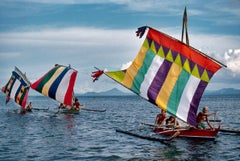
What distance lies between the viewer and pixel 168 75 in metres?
27.3

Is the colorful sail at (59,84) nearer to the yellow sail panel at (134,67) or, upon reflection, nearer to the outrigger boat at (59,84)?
the outrigger boat at (59,84)

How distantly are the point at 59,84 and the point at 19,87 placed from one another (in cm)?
1001

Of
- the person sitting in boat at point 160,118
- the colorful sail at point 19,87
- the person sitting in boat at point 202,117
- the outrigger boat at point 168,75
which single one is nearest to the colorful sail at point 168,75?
the outrigger boat at point 168,75

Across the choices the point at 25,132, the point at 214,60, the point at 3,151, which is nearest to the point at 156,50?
the point at 214,60

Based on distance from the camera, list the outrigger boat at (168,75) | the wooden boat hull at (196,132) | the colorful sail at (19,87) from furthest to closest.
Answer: the colorful sail at (19,87) → the wooden boat hull at (196,132) → the outrigger boat at (168,75)

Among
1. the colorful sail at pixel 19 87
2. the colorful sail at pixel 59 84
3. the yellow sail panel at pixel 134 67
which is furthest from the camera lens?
the colorful sail at pixel 19 87

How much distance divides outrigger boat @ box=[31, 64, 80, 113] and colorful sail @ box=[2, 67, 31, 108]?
201 inches

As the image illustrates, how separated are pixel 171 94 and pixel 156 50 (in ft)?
11.8

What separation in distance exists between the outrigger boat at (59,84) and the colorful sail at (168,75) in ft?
77.5

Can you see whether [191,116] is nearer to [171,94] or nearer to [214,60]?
[171,94]

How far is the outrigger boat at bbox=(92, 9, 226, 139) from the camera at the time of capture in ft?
87.9

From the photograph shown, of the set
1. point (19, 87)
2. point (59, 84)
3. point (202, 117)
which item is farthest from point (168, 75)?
point (19, 87)

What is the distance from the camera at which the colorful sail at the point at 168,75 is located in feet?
88.0

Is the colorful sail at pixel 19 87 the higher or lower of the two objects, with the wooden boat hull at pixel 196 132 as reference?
higher
